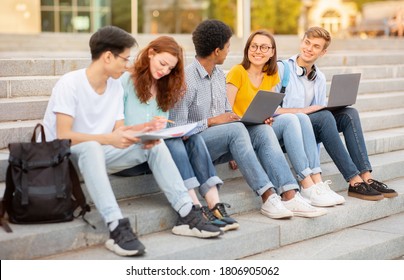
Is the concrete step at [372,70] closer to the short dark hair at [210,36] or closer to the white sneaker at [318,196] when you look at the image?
the white sneaker at [318,196]

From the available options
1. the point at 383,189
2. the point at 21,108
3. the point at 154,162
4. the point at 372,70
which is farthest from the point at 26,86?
the point at 372,70


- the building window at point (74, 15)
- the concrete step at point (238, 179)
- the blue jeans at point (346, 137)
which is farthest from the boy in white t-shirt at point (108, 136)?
the building window at point (74, 15)

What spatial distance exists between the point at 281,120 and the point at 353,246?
0.99 meters

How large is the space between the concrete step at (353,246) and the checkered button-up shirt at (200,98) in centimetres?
99

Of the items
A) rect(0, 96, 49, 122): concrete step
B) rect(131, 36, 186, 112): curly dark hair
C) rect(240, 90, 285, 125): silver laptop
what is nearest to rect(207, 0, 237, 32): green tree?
rect(0, 96, 49, 122): concrete step

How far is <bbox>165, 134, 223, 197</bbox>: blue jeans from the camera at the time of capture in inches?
184

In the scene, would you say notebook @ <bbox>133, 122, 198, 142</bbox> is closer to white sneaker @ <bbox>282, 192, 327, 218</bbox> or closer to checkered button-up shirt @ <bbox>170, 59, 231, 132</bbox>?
checkered button-up shirt @ <bbox>170, 59, 231, 132</bbox>

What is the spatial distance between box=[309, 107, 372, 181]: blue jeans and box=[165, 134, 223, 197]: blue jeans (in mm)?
1155

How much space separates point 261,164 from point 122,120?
1.11 meters

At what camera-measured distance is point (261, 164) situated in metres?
5.25

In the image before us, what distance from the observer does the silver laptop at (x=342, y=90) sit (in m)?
5.55

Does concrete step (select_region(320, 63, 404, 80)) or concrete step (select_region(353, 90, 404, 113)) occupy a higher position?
concrete step (select_region(320, 63, 404, 80))
